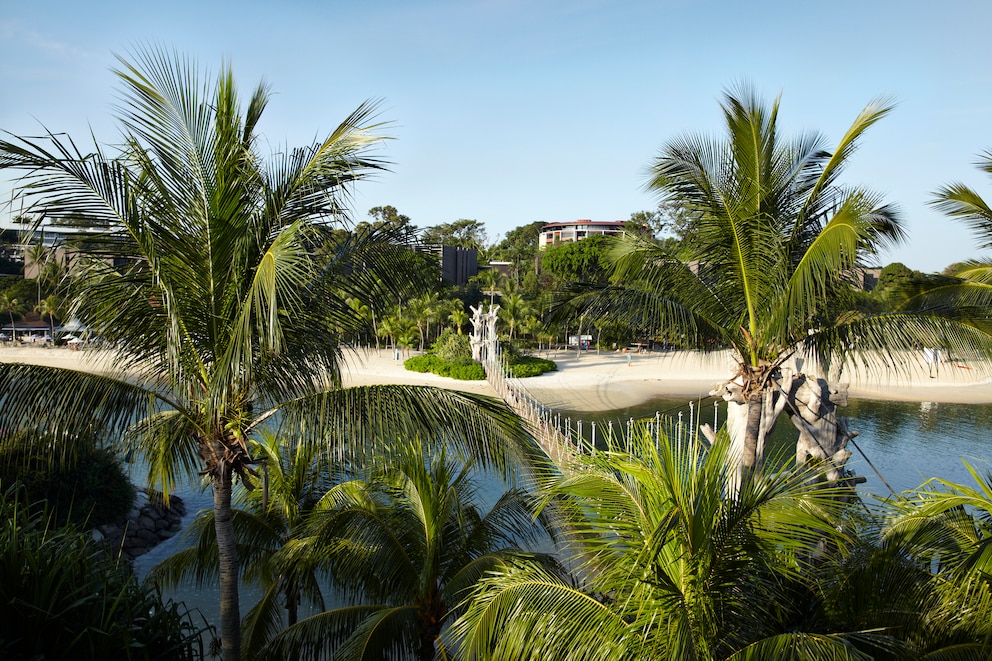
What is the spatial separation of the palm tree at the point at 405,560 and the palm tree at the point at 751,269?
2248mm

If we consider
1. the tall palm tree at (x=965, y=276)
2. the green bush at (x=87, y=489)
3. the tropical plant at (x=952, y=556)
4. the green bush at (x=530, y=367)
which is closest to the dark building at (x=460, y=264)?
the green bush at (x=530, y=367)

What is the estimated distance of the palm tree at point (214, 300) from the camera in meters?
4.13

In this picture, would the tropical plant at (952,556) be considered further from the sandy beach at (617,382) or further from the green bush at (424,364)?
the green bush at (424,364)

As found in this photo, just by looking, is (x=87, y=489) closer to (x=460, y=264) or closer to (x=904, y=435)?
(x=904, y=435)

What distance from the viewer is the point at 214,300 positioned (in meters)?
4.34

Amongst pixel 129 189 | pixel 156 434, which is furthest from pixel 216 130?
pixel 156 434

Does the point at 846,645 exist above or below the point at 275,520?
above

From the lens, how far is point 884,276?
123 ft

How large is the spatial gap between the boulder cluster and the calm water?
20cm

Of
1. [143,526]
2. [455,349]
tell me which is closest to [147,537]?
[143,526]

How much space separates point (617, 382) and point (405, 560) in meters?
23.1

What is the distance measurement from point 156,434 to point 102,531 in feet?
26.0

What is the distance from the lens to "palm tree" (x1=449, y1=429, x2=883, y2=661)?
3066mm

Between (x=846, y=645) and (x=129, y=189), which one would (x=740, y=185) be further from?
(x=129, y=189)
